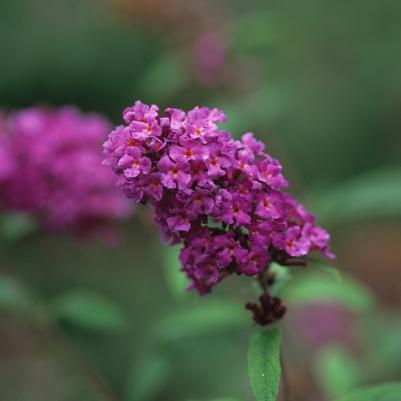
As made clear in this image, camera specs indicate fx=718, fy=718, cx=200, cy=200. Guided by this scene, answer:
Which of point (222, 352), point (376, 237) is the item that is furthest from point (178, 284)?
point (376, 237)

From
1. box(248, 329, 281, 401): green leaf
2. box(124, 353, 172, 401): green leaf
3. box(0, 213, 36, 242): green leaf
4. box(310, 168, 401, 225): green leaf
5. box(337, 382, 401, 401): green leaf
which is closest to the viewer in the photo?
box(248, 329, 281, 401): green leaf

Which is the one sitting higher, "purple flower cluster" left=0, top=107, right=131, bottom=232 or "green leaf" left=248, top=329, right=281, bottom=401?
"purple flower cluster" left=0, top=107, right=131, bottom=232

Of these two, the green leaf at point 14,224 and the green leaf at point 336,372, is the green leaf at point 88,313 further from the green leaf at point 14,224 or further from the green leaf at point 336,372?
the green leaf at point 336,372

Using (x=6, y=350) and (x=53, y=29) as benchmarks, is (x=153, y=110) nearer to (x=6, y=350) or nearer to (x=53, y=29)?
(x=6, y=350)

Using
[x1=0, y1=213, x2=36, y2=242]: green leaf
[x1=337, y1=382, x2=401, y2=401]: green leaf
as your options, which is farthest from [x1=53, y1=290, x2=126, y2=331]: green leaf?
[x1=337, y1=382, x2=401, y2=401]: green leaf

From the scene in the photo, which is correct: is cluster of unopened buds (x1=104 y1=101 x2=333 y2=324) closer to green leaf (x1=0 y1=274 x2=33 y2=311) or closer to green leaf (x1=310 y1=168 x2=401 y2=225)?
green leaf (x1=0 y1=274 x2=33 y2=311)
